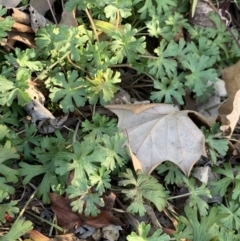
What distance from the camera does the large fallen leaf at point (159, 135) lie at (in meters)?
2.23

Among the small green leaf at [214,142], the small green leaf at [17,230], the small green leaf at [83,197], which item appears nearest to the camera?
the small green leaf at [17,230]

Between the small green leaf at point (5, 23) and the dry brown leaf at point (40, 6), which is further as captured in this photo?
the dry brown leaf at point (40, 6)

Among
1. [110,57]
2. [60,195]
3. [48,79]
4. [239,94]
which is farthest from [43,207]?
[239,94]

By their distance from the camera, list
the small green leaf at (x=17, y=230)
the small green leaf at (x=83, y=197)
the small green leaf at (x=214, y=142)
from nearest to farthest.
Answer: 1. the small green leaf at (x=17, y=230)
2. the small green leaf at (x=83, y=197)
3. the small green leaf at (x=214, y=142)

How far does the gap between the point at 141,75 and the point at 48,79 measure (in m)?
0.51

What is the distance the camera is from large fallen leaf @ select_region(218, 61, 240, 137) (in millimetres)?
2346

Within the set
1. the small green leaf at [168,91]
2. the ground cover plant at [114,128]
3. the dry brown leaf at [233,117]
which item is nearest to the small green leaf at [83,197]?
the ground cover plant at [114,128]

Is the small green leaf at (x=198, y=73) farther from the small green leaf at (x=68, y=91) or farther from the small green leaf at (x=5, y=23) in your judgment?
the small green leaf at (x=5, y=23)

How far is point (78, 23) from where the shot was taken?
2.43 m

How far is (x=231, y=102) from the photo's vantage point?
2426 mm

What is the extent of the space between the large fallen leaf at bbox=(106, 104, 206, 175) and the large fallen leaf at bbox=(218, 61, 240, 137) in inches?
6.6

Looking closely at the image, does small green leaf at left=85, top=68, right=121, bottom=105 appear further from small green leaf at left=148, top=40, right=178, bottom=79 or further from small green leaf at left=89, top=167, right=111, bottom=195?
small green leaf at left=89, top=167, right=111, bottom=195

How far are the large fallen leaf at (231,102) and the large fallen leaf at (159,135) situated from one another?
0.17 metres

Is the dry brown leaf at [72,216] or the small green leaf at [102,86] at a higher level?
the small green leaf at [102,86]
